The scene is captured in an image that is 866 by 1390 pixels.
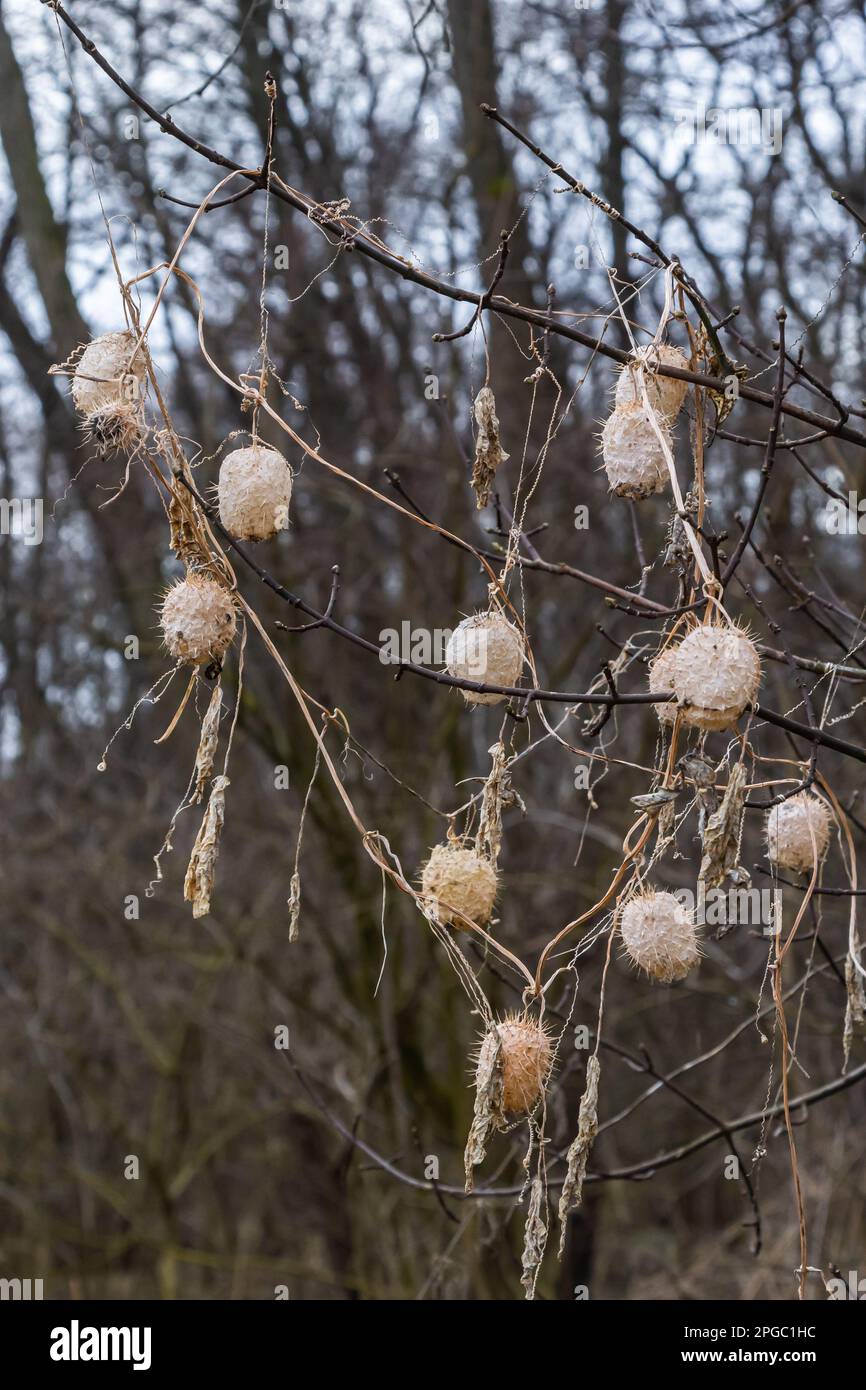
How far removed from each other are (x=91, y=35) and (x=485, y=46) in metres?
2.09

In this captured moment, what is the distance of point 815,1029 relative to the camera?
6180 millimetres

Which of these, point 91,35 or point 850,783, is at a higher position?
point 91,35

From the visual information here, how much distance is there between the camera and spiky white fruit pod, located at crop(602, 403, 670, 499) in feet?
7.00

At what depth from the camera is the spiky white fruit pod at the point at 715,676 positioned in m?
1.88

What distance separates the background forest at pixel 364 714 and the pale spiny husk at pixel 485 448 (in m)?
3.43

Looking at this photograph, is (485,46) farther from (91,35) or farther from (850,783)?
(850,783)

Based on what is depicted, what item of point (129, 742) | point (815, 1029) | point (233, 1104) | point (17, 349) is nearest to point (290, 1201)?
point (233, 1104)

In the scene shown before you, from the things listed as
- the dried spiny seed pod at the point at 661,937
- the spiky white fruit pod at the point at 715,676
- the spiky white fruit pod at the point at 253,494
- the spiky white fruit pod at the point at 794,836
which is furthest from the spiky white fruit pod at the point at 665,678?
the spiky white fruit pod at the point at 253,494

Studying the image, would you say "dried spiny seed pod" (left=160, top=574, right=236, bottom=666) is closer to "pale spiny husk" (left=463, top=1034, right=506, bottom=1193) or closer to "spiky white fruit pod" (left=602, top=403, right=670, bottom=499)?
"spiky white fruit pod" (left=602, top=403, right=670, bottom=499)

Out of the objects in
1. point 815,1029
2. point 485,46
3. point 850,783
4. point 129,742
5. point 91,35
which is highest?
point 91,35

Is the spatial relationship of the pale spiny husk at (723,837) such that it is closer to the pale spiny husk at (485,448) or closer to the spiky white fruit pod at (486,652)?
the spiky white fruit pod at (486,652)

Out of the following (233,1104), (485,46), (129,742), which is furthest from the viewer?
(129,742)

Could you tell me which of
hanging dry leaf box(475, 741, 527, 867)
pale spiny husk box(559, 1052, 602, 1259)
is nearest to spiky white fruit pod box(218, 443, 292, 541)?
hanging dry leaf box(475, 741, 527, 867)
